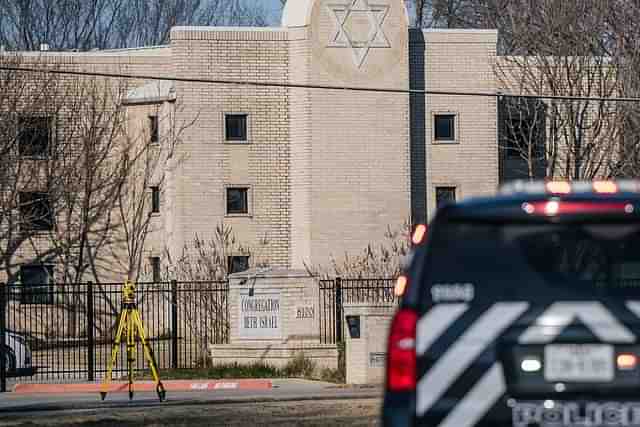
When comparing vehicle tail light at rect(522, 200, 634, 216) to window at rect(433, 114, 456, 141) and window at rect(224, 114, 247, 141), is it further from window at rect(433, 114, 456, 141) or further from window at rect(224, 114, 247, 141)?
window at rect(433, 114, 456, 141)

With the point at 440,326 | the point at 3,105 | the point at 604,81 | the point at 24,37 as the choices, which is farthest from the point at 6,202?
the point at 440,326

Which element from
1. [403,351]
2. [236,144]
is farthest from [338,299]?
[403,351]

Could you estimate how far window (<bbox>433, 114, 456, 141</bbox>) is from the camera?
40000 millimetres

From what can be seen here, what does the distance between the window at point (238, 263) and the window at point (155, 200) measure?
3.15 m

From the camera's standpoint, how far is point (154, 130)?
40.4 meters

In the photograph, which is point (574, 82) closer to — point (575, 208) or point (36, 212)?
point (36, 212)

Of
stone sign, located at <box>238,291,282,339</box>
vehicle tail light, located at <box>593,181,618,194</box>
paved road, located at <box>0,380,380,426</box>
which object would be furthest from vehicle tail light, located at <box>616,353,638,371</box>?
stone sign, located at <box>238,291,282,339</box>

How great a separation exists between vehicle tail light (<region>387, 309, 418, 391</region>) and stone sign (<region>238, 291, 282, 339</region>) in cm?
1871

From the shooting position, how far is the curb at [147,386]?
2383 centimetres

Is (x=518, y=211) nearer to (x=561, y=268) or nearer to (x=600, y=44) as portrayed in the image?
(x=561, y=268)

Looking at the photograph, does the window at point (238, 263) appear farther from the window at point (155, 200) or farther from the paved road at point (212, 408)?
the paved road at point (212, 408)

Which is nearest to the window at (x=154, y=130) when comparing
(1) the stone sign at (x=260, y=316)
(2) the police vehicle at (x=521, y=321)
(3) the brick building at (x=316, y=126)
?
(3) the brick building at (x=316, y=126)

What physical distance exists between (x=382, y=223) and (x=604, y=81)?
22.5ft

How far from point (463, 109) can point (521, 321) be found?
1286 inches
